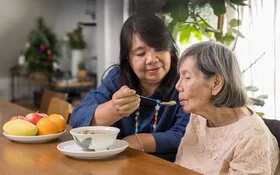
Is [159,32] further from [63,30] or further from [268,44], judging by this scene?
[63,30]

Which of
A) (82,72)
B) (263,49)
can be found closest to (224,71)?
(263,49)

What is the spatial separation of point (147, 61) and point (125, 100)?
0.91ft

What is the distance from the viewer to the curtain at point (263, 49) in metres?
2.20

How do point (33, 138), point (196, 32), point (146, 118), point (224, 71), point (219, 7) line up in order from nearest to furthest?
1. point (224, 71)
2. point (33, 138)
3. point (146, 118)
4. point (219, 7)
5. point (196, 32)

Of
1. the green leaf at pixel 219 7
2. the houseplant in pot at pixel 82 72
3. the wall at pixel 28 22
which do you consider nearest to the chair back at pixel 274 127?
the green leaf at pixel 219 7

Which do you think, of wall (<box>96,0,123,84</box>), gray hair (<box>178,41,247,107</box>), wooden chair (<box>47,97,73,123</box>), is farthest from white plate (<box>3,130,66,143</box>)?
wall (<box>96,0,123,84</box>)

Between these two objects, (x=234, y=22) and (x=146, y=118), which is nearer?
(x=146, y=118)

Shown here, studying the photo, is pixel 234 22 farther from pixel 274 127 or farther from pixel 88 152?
pixel 88 152

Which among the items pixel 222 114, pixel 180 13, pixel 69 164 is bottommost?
pixel 69 164

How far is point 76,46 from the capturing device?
5.25 meters

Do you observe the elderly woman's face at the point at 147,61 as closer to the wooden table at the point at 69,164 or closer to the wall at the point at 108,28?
the wooden table at the point at 69,164

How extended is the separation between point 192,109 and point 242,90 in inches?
6.7

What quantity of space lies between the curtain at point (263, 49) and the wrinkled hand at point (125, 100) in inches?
36.3

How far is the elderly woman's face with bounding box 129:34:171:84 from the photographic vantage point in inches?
68.0
